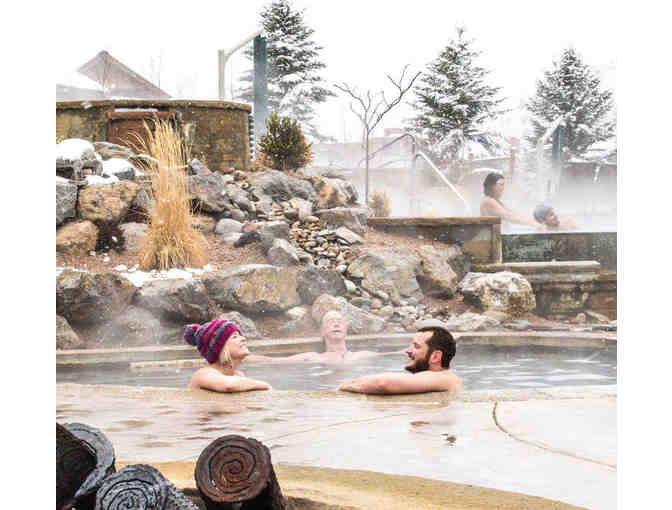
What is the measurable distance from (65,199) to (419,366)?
7.93 feet

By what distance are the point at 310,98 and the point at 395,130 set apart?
428 mm

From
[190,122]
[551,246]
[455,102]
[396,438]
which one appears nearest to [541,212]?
[551,246]

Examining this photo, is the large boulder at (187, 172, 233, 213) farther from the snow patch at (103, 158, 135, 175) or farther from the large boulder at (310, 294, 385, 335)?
the large boulder at (310, 294, 385, 335)

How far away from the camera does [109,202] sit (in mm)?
3949

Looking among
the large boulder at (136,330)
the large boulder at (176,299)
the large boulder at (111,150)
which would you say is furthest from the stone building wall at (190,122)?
the large boulder at (136,330)

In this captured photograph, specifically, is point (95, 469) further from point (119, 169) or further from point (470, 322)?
point (119, 169)

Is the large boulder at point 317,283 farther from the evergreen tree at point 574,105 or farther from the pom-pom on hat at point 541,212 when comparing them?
the evergreen tree at point 574,105

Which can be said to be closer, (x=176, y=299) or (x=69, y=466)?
(x=69, y=466)

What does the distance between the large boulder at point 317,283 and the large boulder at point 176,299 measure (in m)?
0.49

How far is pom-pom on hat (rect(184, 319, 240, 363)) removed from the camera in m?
3.09

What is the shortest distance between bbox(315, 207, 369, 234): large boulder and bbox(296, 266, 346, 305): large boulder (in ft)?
0.83

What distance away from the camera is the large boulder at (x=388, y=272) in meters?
3.61
